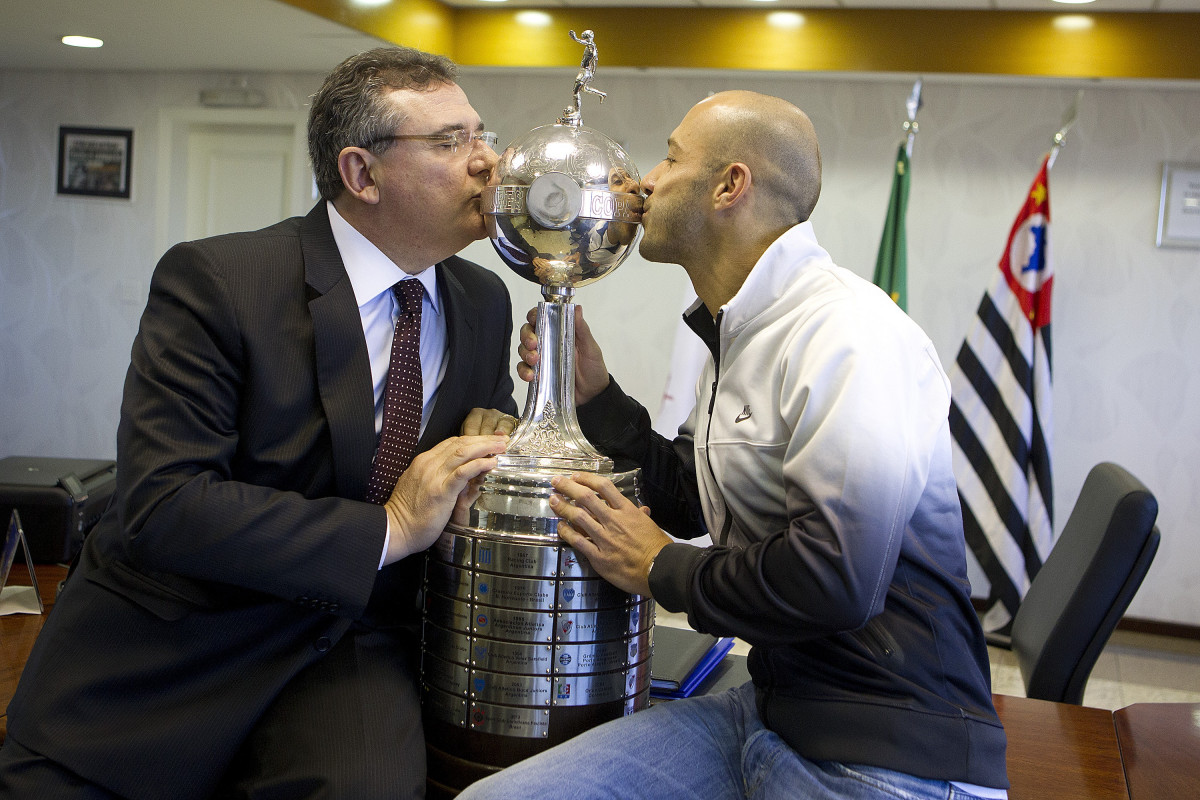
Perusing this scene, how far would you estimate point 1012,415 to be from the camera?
4.36 m

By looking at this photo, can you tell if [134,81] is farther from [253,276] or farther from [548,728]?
[548,728]

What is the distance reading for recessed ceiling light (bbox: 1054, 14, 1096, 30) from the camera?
4352 mm

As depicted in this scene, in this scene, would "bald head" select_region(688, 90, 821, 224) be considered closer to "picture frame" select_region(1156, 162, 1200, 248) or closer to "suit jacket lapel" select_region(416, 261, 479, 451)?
"suit jacket lapel" select_region(416, 261, 479, 451)

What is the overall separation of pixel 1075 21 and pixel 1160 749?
11.5 ft

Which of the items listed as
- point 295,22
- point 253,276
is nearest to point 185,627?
point 253,276

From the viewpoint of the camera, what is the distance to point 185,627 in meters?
1.53

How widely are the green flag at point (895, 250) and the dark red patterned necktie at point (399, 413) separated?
311 centimetres

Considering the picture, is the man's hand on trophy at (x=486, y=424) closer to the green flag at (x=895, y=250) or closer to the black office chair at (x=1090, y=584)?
the black office chair at (x=1090, y=584)

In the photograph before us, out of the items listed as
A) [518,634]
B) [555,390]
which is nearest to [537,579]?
[518,634]

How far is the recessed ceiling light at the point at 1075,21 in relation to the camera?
4.35 meters

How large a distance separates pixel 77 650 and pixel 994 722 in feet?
4.15

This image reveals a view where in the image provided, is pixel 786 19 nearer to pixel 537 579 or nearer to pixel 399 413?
pixel 399 413

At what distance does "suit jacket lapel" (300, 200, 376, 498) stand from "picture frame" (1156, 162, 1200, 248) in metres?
4.19

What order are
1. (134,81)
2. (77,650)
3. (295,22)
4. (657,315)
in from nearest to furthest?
(77,650)
(295,22)
(657,315)
(134,81)
